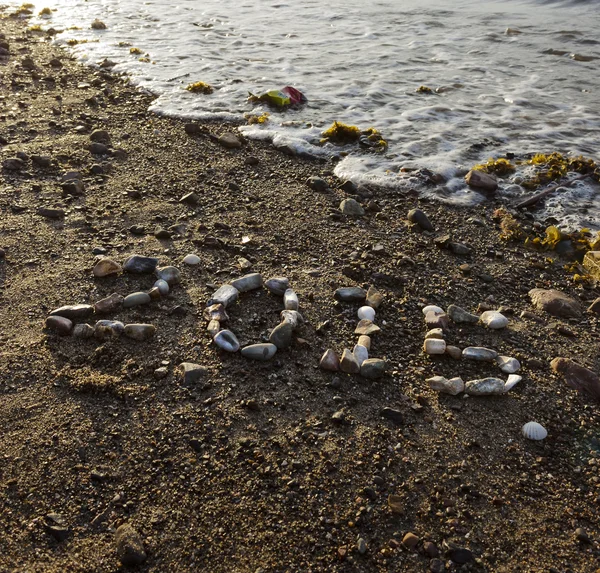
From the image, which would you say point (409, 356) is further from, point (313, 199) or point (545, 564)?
point (313, 199)

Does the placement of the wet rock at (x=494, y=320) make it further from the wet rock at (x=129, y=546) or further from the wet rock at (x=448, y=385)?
the wet rock at (x=129, y=546)

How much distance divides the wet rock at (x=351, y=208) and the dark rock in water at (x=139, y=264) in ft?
5.20

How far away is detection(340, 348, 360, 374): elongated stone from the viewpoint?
9.70 feet

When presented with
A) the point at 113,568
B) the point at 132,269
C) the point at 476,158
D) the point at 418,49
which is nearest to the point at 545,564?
the point at 113,568

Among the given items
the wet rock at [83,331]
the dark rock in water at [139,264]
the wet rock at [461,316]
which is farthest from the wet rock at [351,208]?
the wet rock at [83,331]

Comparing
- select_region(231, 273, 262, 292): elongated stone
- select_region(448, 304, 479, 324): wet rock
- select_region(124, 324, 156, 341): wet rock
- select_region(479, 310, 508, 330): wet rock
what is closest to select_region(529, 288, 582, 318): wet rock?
select_region(479, 310, 508, 330): wet rock

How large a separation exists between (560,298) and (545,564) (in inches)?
73.2

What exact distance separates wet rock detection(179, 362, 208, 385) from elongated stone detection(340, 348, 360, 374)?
2.30 ft

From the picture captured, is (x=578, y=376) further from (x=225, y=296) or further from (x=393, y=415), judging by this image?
(x=225, y=296)

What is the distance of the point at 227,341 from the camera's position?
119 inches

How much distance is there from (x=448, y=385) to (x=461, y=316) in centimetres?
64

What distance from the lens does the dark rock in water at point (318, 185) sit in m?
4.80

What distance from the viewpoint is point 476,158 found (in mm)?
5484

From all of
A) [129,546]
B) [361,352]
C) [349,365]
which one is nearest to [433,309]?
[361,352]
